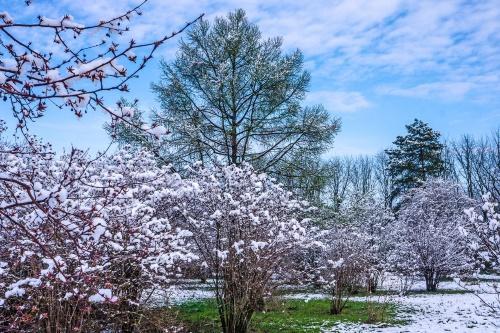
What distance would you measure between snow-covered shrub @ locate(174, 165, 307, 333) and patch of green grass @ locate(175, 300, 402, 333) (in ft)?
3.72

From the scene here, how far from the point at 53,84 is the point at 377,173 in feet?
155

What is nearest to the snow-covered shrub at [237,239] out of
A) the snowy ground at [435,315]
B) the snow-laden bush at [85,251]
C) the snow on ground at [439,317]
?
the snow-laden bush at [85,251]

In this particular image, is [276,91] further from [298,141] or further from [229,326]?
[229,326]

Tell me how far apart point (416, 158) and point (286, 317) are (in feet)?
82.2

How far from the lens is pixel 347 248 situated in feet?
49.1

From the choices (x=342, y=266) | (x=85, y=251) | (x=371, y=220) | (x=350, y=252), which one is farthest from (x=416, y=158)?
(x=85, y=251)

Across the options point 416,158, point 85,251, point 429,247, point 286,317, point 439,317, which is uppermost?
point 416,158

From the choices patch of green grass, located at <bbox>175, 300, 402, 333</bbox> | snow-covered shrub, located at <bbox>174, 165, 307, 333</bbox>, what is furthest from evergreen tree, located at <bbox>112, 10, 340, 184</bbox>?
snow-covered shrub, located at <bbox>174, 165, 307, 333</bbox>

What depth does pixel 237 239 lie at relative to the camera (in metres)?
7.92

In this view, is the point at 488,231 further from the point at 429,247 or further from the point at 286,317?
the point at 429,247

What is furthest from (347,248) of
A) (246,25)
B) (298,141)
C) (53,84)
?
(53,84)

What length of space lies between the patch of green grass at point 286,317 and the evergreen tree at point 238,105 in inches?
209

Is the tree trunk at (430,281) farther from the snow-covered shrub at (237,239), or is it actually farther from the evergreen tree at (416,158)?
the evergreen tree at (416,158)

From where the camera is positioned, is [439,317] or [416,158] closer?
[439,317]
